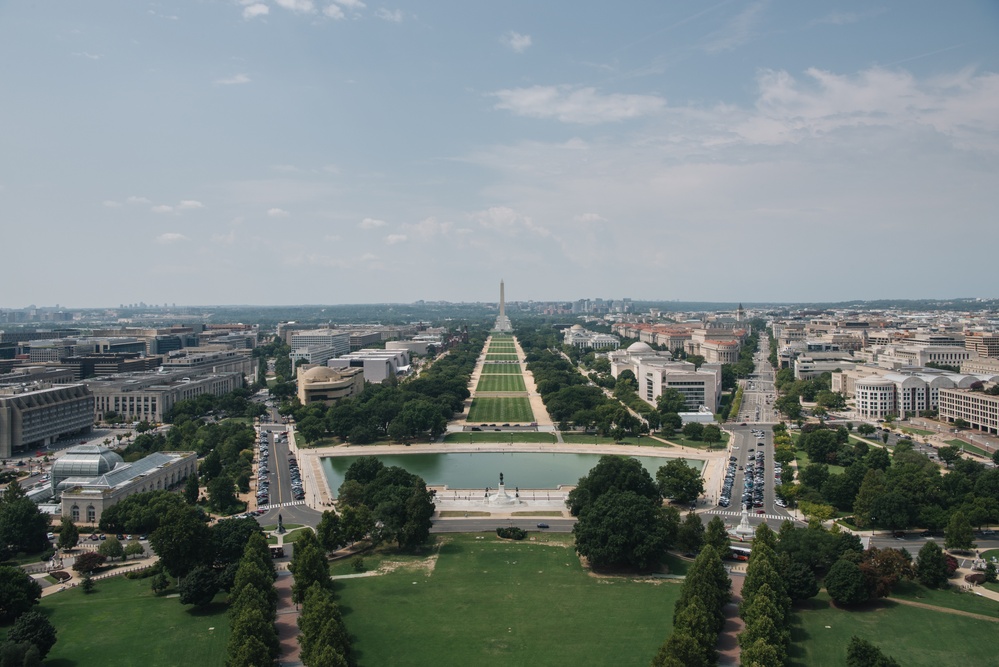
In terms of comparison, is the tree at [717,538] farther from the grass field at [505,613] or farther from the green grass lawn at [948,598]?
the green grass lawn at [948,598]

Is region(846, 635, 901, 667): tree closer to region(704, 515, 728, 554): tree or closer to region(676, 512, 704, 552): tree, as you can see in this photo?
region(704, 515, 728, 554): tree

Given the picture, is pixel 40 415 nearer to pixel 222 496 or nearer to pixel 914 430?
pixel 222 496

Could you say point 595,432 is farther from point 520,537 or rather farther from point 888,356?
point 888,356

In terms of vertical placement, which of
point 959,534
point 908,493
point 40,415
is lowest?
point 959,534

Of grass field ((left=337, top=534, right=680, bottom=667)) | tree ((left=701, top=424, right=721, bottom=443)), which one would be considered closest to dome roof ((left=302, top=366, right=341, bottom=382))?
tree ((left=701, top=424, right=721, bottom=443))

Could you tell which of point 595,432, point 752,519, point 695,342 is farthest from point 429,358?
point 752,519

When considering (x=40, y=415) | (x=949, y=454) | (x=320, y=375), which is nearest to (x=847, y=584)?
(x=949, y=454)
